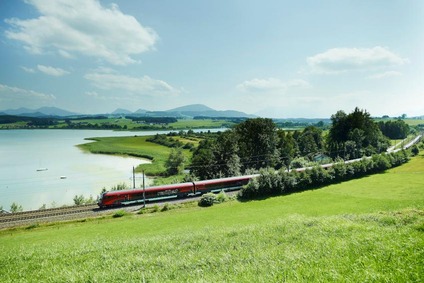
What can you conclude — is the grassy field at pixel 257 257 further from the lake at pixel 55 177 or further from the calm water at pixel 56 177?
the calm water at pixel 56 177

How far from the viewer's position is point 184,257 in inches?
497

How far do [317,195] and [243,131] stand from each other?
120 feet

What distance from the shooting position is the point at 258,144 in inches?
3059

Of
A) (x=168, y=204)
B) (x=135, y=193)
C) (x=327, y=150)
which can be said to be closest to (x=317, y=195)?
(x=168, y=204)

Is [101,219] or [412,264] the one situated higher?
[412,264]

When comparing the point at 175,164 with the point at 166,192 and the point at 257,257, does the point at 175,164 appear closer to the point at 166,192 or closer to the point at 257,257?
the point at 166,192

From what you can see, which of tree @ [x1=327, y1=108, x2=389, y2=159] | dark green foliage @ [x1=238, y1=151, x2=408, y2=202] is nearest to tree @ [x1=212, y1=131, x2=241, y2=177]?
dark green foliage @ [x1=238, y1=151, x2=408, y2=202]

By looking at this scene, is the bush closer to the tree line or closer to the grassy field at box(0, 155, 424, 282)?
the grassy field at box(0, 155, 424, 282)

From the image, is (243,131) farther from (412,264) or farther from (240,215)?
(412,264)

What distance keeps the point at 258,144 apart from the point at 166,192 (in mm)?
38473

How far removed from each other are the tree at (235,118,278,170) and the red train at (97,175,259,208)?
2095 centimetres

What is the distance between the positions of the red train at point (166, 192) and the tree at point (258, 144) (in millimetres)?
20950

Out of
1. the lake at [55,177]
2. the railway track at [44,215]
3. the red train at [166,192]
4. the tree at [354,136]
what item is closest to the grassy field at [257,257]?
the railway track at [44,215]

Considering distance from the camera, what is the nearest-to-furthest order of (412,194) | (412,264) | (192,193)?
(412,264) < (412,194) < (192,193)
